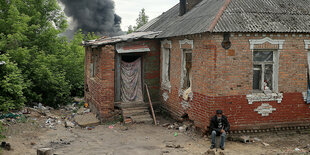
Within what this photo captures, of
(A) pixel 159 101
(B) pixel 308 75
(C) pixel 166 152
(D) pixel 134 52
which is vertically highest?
(D) pixel 134 52

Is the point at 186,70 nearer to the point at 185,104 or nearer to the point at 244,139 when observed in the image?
the point at 185,104

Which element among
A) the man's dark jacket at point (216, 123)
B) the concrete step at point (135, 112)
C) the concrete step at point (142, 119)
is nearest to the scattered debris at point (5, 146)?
the concrete step at point (135, 112)

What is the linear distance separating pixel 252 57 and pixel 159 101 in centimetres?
548

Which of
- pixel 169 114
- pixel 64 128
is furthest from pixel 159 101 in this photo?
pixel 64 128

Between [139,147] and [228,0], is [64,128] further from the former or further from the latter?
[228,0]

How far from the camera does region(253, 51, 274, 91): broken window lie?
9.93 m

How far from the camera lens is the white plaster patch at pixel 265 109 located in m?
9.85

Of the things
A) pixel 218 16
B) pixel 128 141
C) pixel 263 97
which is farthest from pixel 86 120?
pixel 263 97

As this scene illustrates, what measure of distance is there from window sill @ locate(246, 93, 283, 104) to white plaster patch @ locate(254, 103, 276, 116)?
0.69 feet

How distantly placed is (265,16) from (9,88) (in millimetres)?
10733

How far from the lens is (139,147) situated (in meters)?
9.28

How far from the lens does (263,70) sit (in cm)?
1003

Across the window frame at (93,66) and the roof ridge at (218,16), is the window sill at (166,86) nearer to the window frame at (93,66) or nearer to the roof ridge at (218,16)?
the window frame at (93,66)

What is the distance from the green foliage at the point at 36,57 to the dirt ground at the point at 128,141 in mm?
2508
